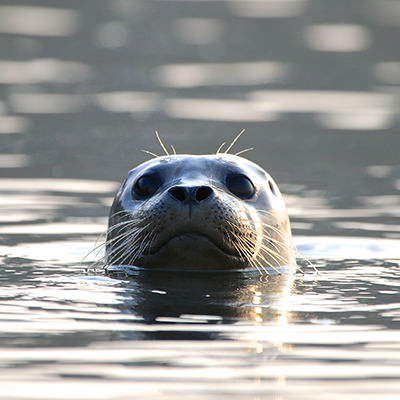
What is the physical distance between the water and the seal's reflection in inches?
0.7

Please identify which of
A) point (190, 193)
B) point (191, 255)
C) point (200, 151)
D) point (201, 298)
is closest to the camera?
point (201, 298)

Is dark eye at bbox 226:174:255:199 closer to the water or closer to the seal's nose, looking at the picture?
the water

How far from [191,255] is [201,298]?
Result: 0.48 metres

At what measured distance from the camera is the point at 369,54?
21.9 metres

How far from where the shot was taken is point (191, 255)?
7.23 metres

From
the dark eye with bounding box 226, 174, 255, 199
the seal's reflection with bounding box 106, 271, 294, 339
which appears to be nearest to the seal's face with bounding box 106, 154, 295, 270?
the dark eye with bounding box 226, 174, 255, 199

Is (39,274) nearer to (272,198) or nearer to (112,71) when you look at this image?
(272,198)

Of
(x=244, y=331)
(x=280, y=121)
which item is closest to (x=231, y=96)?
(x=280, y=121)

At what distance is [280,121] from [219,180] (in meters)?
8.09

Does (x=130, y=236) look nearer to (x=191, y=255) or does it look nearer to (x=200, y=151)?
(x=191, y=255)

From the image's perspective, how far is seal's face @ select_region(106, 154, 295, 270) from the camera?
275 inches

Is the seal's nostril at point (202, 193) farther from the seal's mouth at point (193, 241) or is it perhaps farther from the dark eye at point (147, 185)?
the dark eye at point (147, 185)

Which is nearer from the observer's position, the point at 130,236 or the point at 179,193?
the point at 179,193

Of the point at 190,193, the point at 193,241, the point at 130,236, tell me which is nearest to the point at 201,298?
the point at 193,241
